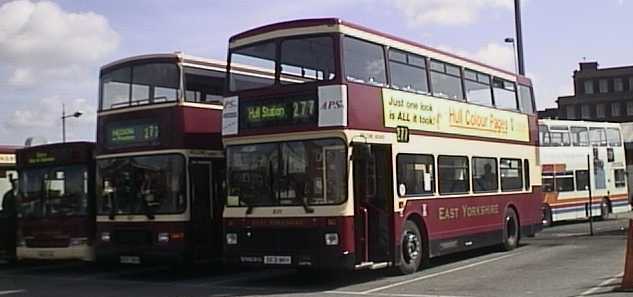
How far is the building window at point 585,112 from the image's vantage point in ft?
316

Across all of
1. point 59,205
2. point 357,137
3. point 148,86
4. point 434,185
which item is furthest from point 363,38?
point 59,205

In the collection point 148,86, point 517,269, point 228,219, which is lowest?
point 517,269

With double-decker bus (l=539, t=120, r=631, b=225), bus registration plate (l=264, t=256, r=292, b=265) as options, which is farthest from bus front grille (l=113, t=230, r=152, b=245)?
double-decker bus (l=539, t=120, r=631, b=225)

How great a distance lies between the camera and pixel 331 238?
13766 mm

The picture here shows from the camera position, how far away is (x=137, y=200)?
1656 centimetres

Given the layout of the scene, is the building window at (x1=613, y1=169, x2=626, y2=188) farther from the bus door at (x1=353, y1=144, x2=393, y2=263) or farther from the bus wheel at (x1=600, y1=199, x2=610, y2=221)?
the bus door at (x1=353, y1=144, x2=393, y2=263)

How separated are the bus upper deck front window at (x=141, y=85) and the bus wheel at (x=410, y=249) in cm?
508

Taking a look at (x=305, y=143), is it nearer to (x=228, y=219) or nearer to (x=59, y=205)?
(x=228, y=219)

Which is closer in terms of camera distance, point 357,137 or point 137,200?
point 357,137

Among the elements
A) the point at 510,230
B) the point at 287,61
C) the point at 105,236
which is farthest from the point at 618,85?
the point at 287,61

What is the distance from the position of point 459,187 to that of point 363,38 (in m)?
4.58

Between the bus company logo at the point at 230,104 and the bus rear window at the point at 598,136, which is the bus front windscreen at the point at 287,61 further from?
the bus rear window at the point at 598,136

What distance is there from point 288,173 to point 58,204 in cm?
649

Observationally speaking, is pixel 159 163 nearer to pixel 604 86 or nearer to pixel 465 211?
pixel 465 211
